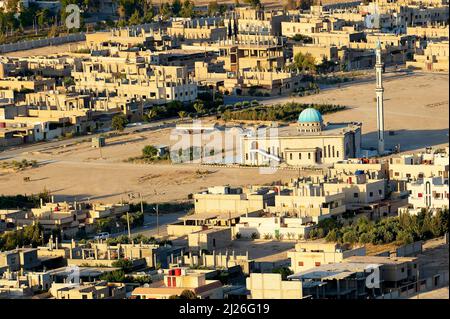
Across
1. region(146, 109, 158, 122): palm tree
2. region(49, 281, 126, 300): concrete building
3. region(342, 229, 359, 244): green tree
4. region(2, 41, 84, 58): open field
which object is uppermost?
region(49, 281, 126, 300): concrete building

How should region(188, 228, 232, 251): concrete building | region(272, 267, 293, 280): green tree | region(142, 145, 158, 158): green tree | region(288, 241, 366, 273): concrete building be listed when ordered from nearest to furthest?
1. region(272, 267, 293, 280): green tree
2. region(288, 241, 366, 273): concrete building
3. region(188, 228, 232, 251): concrete building
4. region(142, 145, 158, 158): green tree

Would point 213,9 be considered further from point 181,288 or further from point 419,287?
point 419,287

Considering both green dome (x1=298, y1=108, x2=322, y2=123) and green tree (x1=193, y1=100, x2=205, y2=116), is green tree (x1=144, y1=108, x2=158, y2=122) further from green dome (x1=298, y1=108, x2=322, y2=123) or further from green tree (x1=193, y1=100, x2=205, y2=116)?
green dome (x1=298, y1=108, x2=322, y2=123)

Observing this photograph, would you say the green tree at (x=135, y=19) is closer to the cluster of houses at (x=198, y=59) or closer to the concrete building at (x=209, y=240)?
the cluster of houses at (x=198, y=59)

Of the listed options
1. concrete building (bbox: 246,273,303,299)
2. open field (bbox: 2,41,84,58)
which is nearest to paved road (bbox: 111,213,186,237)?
concrete building (bbox: 246,273,303,299)

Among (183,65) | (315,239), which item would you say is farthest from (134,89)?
(315,239)

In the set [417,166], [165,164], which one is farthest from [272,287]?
[165,164]

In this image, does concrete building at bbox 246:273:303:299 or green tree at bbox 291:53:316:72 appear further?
green tree at bbox 291:53:316:72
